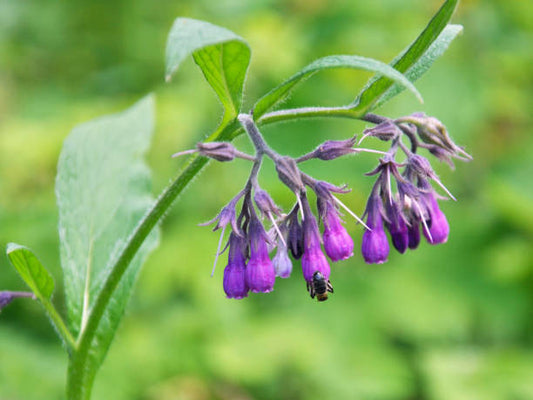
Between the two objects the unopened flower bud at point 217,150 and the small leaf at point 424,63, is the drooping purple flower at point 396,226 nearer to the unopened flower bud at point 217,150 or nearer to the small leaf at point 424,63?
the small leaf at point 424,63

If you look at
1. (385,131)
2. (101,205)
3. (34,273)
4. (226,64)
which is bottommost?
(34,273)

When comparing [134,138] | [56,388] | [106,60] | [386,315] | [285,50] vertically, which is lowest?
[56,388]

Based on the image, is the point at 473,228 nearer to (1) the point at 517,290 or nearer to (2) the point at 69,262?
(1) the point at 517,290

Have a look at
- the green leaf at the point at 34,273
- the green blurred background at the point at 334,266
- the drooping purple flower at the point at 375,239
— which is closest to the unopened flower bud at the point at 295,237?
the drooping purple flower at the point at 375,239

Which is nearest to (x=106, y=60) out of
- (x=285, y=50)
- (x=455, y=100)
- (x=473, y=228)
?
(x=285, y=50)

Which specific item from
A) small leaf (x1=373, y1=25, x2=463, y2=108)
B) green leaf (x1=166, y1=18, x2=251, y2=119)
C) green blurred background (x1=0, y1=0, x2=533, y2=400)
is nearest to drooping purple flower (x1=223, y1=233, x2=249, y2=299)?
green leaf (x1=166, y1=18, x2=251, y2=119)

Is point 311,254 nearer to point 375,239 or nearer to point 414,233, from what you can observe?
point 375,239

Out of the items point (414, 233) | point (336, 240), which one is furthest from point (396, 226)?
point (336, 240)
